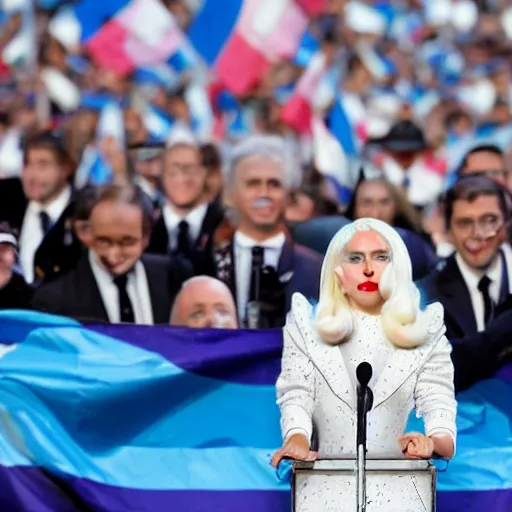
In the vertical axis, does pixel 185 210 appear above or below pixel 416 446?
above

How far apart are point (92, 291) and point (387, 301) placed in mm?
3565

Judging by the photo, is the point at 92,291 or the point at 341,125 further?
the point at 341,125

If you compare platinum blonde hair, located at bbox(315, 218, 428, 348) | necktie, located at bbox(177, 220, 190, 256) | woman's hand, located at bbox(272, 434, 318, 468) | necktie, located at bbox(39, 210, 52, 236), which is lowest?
woman's hand, located at bbox(272, 434, 318, 468)

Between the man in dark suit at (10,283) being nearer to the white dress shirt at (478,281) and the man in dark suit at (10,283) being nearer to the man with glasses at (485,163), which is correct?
the white dress shirt at (478,281)

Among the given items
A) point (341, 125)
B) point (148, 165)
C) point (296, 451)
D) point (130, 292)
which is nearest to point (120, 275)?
point (130, 292)

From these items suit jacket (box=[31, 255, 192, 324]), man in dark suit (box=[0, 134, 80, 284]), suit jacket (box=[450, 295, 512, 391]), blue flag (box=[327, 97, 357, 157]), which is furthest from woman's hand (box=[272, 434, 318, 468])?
blue flag (box=[327, 97, 357, 157])

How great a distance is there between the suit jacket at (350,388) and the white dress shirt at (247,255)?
328cm

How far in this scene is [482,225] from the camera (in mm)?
9398

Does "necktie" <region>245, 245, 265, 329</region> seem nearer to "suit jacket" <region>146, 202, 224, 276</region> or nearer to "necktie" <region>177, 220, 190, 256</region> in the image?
"suit jacket" <region>146, 202, 224, 276</region>

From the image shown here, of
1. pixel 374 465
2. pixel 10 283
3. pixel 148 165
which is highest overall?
pixel 148 165

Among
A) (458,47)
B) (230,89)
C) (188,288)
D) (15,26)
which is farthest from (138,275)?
(458,47)

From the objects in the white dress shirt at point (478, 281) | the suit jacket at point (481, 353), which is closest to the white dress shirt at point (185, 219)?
the white dress shirt at point (478, 281)

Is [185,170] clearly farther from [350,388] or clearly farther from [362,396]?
[362,396]

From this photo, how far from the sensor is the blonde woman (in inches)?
242
